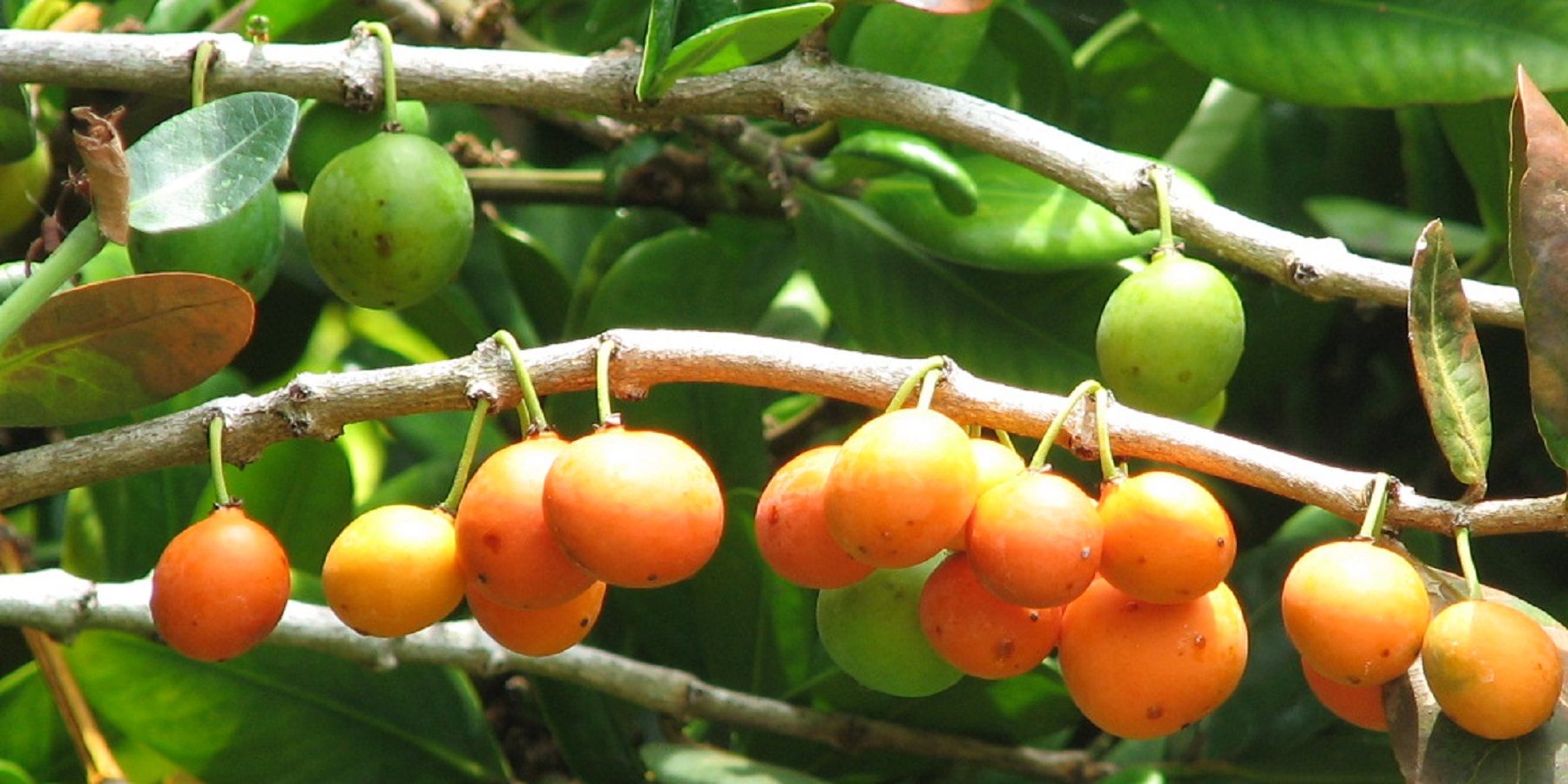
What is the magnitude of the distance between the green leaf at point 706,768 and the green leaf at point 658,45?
24.9 inches

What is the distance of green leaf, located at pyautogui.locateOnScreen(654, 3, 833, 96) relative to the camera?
47.1 inches

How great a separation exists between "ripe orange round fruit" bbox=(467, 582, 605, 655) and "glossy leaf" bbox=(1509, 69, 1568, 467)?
67cm

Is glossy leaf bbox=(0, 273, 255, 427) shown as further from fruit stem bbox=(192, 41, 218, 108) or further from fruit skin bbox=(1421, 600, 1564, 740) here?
fruit skin bbox=(1421, 600, 1564, 740)

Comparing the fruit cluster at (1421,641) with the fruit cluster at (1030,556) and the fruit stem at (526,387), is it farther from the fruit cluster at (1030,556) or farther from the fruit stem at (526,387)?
the fruit stem at (526,387)

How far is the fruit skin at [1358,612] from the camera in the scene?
3.26ft

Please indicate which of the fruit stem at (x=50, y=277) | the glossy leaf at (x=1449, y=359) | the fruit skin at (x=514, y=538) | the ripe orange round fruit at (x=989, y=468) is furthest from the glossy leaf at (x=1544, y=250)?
the fruit stem at (x=50, y=277)

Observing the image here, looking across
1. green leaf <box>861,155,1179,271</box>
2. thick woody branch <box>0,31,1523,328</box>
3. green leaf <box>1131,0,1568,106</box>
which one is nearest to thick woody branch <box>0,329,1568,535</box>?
thick woody branch <box>0,31,1523,328</box>

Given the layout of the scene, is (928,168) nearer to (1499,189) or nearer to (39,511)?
(1499,189)

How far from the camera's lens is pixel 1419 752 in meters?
1.03

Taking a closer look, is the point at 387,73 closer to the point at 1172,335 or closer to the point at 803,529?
the point at 803,529

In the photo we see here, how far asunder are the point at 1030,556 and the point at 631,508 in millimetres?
254

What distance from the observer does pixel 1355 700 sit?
1122 millimetres

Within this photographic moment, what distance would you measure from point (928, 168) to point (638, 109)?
11.5 inches

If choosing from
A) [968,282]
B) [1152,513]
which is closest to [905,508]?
[1152,513]
